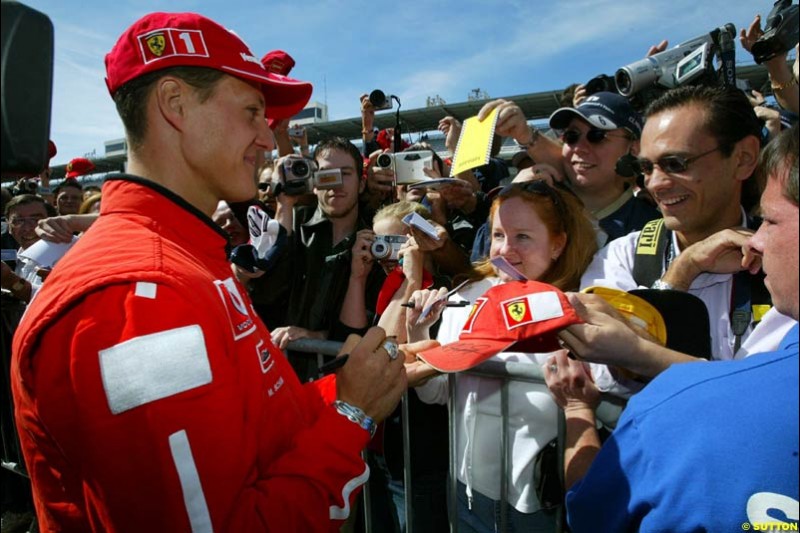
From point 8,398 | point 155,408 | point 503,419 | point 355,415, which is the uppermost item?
point 155,408

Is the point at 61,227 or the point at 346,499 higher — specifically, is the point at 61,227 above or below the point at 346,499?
above

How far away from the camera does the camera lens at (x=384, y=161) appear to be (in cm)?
370

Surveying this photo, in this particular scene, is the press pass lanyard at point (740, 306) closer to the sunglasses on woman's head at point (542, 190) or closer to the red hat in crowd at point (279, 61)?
the sunglasses on woman's head at point (542, 190)

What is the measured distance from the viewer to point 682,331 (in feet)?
5.84

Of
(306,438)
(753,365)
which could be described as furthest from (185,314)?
(753,365)

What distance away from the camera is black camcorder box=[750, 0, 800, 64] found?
184cm

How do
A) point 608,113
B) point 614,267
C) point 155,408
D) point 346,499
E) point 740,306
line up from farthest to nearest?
1. point 608,113
2. point 614,267
3. point 740,306
4. point 346,499
5. point 155,408

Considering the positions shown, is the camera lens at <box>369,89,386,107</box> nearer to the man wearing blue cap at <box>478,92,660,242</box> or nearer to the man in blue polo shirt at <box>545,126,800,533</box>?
the man wearing blue cap at <box>478,92,660,242</box>

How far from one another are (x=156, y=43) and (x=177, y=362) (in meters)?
0.94

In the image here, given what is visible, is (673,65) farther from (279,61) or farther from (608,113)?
(279,61)

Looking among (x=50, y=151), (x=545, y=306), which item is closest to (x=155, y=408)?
(x=50, y=151)

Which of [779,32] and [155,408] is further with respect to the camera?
[779,32]

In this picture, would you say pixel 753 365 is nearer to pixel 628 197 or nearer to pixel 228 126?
pixel 228 126

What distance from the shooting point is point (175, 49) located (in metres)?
1.46
